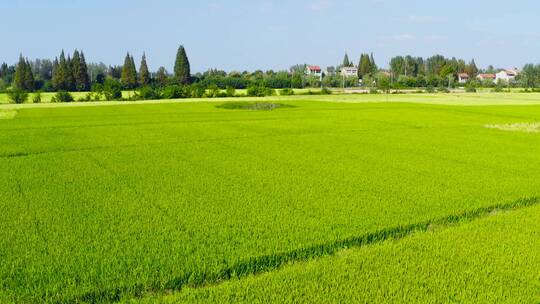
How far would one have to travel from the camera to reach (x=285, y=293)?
7.21 meters

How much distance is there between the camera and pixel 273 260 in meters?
8.52

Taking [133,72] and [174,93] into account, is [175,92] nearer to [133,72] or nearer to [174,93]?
[174,93]

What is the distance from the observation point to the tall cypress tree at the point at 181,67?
4365 inches

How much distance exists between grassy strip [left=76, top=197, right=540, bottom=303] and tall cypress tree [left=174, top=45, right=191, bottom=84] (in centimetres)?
10469

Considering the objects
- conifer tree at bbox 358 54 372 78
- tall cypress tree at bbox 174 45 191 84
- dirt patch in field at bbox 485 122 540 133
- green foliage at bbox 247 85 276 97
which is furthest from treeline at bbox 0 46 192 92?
dirt patch in field at bbox 485 122 540 133

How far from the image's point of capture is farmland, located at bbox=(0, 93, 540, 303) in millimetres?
7602

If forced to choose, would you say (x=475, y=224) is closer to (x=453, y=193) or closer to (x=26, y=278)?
(x=453, y=193)

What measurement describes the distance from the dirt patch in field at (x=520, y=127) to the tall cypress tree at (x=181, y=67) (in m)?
85.5

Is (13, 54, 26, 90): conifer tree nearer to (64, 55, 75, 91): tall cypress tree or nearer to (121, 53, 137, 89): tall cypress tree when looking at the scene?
(64, 55, 75, 91): tall cypress tree

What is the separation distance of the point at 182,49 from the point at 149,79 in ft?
36.9

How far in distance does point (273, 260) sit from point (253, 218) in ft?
8.37

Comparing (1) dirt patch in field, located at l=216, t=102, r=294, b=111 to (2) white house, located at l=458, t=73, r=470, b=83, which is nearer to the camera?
(1) dirt patch in field, located at l=216, t=102, r=294, b=111

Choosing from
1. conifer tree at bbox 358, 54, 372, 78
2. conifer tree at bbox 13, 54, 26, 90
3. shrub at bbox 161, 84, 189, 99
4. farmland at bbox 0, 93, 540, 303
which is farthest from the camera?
conifer tree at bbox 358, 54, 372, 78

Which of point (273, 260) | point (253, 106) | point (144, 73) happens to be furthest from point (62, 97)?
point (273, 260)
